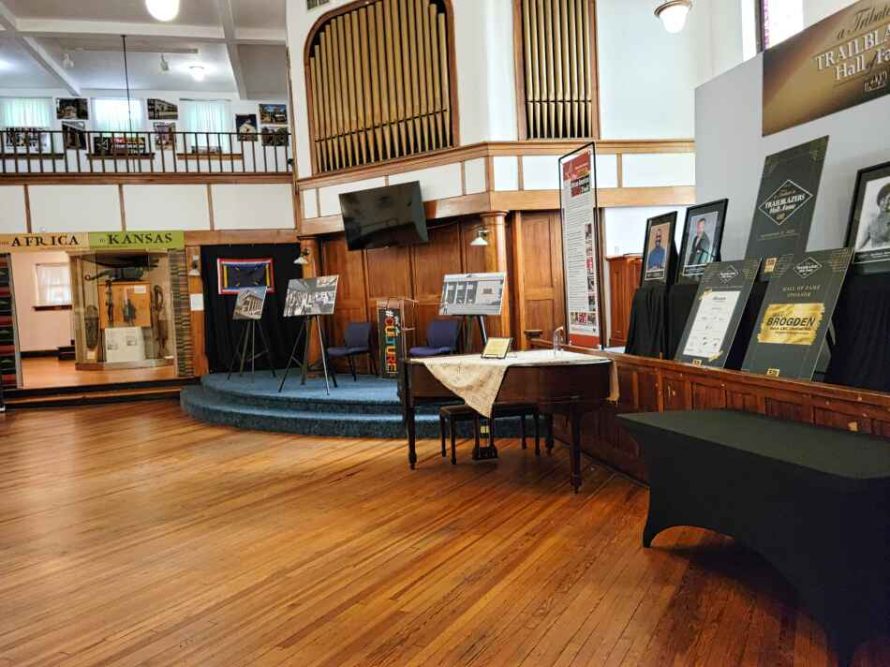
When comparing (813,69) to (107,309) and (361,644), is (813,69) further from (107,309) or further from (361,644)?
(107,309)

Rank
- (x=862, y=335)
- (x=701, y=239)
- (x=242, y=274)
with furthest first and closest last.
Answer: (x=242, y=274)
(x=701, y=239)
(x=862, y=335)

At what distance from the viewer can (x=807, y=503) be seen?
7.58ft

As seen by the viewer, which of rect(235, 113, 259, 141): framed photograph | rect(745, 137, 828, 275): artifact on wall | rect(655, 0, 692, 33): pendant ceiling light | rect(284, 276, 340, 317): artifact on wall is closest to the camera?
rect(745, 137, 828, 275): artifact on wall

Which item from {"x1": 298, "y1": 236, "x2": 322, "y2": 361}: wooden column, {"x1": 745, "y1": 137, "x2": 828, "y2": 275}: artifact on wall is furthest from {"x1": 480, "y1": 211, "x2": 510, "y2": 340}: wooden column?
{"x1": 745, "y1": 137, "x2": 828, "y2": 275}: artifact on wall

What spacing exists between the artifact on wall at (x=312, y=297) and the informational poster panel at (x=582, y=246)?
8.93 feet

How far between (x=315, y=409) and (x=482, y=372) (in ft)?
9.43

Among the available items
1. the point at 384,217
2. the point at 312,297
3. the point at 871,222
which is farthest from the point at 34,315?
the point at 871,222

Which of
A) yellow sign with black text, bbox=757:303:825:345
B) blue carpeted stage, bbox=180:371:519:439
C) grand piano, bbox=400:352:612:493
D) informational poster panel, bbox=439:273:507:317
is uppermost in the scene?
informational poster panel, bbox=439:273:507:317

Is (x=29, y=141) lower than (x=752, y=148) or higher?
higher

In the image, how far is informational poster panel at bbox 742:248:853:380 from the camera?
3.33m

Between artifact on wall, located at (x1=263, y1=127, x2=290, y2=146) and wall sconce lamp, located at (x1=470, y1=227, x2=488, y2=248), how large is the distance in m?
5.14

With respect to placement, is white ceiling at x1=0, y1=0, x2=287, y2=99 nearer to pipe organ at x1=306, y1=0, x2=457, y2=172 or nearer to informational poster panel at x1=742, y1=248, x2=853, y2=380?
pipe organ at x1=306, y1=0, x2=457, y2=172

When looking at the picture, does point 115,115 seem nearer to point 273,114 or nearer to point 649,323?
point 273,114

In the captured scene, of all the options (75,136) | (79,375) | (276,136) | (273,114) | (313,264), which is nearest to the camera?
(313,264)
